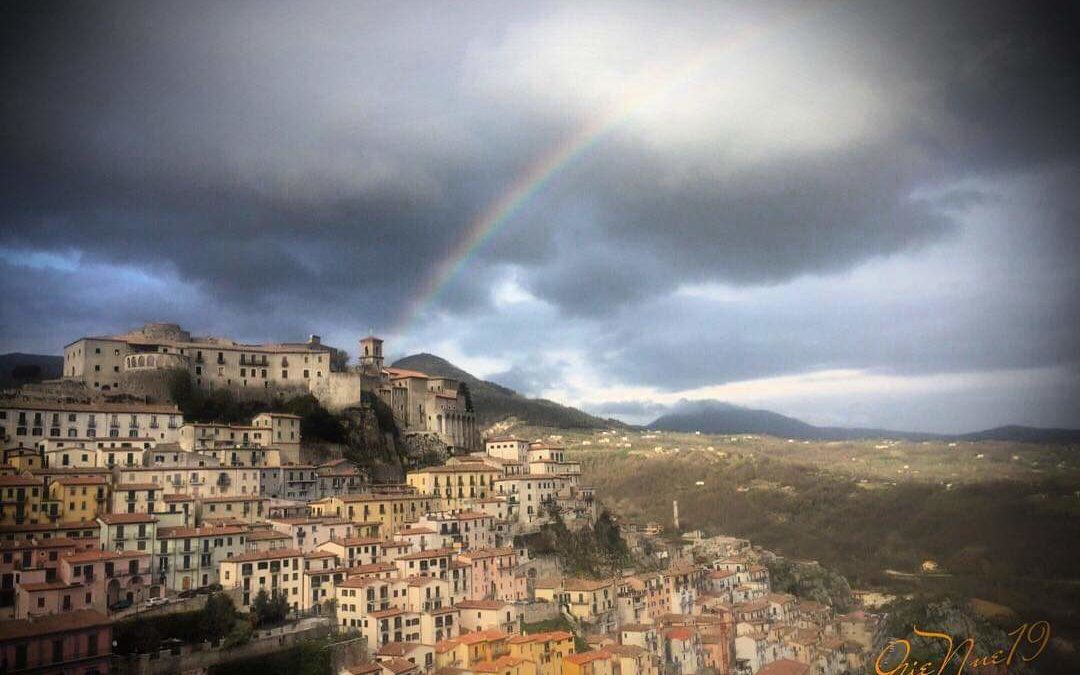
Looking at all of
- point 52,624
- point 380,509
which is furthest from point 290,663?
point 380,509

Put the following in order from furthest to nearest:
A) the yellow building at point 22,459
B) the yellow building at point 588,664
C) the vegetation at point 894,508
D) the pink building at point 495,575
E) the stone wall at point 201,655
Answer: the vegetation at point 894,508, the pink building at point 495,575, the yellow building at point 22,459, the yellow building at point 588,664, the stone wall at point 201,655

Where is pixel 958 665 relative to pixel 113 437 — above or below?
below

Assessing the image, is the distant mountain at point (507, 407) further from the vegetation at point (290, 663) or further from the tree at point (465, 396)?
the vegetation at point (290, 663)

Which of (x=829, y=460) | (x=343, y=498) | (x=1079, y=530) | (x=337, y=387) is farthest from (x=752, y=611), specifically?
(x=829, y=460)

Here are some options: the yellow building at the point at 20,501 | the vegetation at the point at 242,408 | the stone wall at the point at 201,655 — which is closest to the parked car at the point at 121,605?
the stone wall at the point at 201,655

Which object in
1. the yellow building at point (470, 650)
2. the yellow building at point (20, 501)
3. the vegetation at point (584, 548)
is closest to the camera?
the yellow building at point (20, 501)

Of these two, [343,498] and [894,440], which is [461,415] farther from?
[894,440]

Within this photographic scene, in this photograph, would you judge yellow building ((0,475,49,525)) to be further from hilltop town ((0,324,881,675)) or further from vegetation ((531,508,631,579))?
vegetation ((531,508,631,579))

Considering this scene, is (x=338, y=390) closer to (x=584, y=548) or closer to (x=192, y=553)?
(x=584, y=548)
